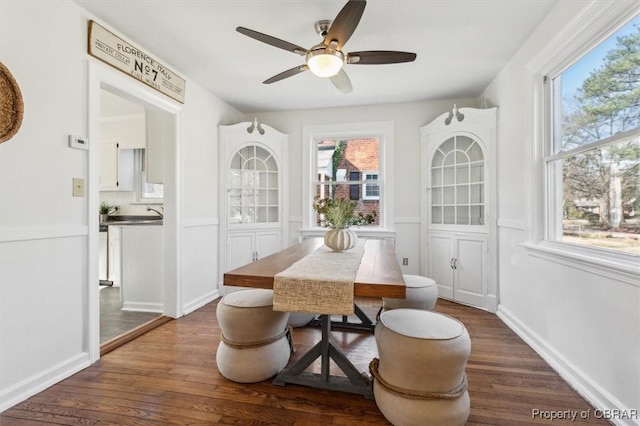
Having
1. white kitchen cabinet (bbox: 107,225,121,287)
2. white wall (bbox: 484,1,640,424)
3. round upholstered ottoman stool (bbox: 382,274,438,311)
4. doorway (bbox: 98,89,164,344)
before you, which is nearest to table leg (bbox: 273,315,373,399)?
round upholstered ottoman stool (bbox: 382,274,438,311)

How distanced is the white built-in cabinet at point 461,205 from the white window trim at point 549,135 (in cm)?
80

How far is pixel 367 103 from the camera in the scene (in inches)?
159

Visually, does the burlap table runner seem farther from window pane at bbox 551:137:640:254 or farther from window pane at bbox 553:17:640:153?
window pane at bbox 553:17:640:153

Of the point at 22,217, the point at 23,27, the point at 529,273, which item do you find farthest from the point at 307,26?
the point at 529,273

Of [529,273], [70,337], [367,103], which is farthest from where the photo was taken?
[367,103]

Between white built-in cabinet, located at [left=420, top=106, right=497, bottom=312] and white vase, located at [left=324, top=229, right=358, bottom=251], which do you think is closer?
white vase, located at [left=324, top=229, right=358, bottom=251]

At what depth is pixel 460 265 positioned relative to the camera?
3.55 meters

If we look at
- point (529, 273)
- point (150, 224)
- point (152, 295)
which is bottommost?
point (152, 295)

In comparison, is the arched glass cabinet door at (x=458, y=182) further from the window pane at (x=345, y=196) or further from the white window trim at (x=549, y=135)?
the white window trim at (x=549, y=135)

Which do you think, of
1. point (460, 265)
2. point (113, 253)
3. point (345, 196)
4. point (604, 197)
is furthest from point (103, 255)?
point (604, 197)

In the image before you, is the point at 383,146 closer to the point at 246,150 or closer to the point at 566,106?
the point at 246,150

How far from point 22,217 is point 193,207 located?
1637 millimetres

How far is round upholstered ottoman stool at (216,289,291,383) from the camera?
188cm

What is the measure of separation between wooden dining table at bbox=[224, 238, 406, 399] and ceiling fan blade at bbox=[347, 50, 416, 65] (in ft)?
4.51
